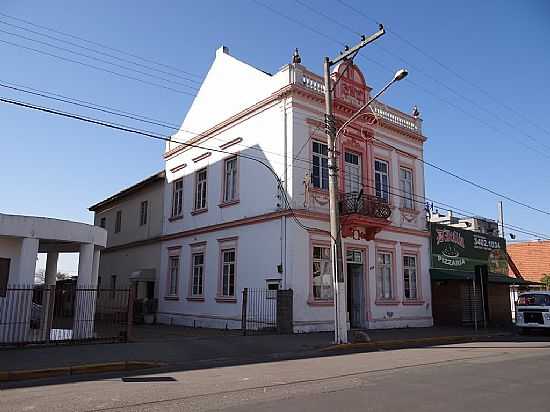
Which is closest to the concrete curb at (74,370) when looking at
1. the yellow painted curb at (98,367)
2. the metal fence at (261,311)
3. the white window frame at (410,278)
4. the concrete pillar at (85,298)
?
the yellow painted curb at (98,367)

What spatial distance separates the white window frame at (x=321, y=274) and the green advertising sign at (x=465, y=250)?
7843mm

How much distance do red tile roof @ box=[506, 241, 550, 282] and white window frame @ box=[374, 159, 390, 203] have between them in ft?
81.7

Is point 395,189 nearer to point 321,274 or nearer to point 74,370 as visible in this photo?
point 321,274

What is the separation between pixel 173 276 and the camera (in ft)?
83.1

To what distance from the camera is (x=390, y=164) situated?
23.2 m

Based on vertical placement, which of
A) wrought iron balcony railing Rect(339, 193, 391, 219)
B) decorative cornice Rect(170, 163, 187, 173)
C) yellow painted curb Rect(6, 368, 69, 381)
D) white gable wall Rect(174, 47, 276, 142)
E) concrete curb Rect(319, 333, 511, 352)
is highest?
white gable wall Rect(174, 47, 276, 142)

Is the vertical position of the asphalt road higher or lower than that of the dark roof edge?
lower

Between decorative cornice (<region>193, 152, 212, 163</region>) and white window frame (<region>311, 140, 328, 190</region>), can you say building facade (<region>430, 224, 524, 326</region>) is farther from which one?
decorative cornice (<region>193, 152, 212, 163</region>)

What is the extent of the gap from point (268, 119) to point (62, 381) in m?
13.7

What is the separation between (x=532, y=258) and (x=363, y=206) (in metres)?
30.2

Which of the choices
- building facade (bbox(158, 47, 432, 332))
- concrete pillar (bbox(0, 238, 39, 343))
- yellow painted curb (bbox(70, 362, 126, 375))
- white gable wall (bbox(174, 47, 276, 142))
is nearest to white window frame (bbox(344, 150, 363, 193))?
building facade (bbox(158, 47, 432, 332))

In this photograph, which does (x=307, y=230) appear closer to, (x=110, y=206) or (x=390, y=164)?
(x=390, y=164)

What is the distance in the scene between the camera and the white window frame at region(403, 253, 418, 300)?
22969 mm

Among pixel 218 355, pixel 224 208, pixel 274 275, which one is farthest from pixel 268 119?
pixel 218 355
